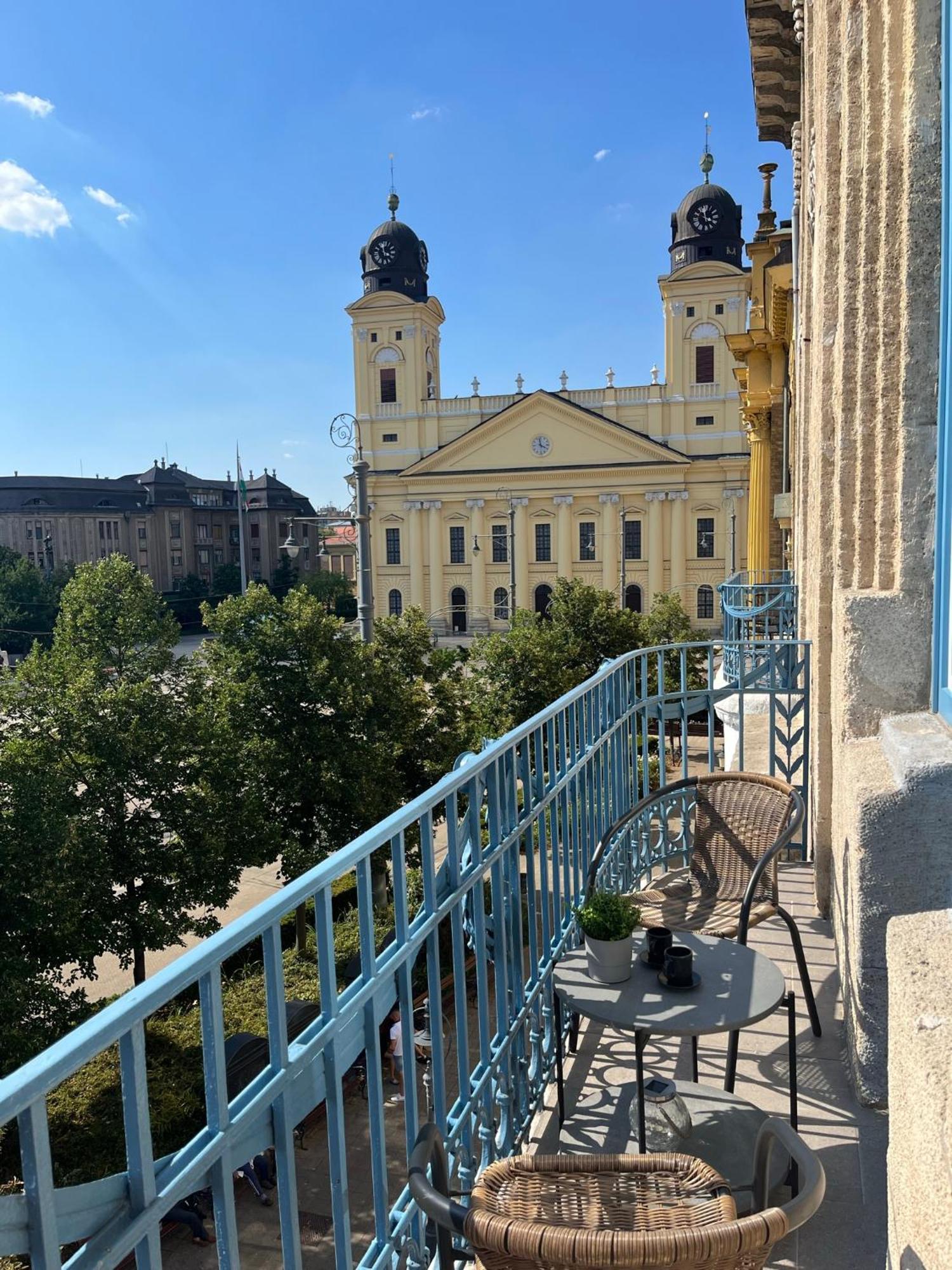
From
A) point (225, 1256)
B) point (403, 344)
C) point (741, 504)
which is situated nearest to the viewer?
point (225, 1256)

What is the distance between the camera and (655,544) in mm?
57219

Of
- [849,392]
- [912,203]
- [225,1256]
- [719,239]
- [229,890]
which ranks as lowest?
[229,890]

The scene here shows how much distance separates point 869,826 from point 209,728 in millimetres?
12041

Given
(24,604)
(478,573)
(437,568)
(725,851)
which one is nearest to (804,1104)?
(725,851)

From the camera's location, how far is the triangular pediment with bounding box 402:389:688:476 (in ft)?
187

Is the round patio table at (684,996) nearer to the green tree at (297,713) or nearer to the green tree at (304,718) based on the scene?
the green tree at (304,718)

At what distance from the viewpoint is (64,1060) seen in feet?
3.75

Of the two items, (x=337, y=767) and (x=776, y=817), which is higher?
(x=776, y=817)

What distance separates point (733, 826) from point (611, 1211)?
2454mm

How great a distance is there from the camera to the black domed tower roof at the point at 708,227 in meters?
56.1

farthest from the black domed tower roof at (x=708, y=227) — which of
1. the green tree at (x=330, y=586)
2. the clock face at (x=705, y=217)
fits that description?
the green tree at (x=330, y=586)

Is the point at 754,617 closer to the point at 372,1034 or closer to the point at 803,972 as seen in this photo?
the point at 803,972

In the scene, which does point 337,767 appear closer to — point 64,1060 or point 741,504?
point 64,1060

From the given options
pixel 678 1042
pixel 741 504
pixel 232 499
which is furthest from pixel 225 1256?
pixel 232 499
